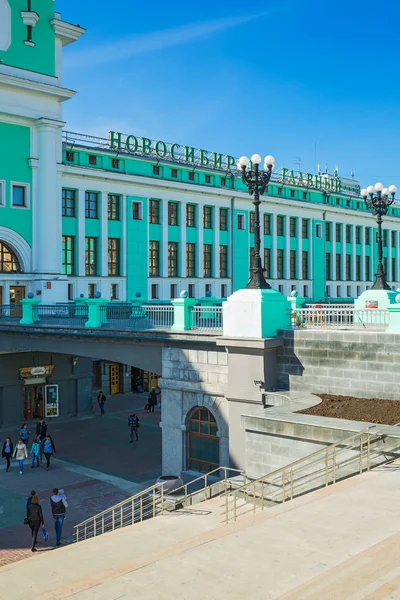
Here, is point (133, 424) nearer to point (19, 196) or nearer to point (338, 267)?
point (19, 196)

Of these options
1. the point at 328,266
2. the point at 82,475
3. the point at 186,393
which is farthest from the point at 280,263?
the point at 186,393

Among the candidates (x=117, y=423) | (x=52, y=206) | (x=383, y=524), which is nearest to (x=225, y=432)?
(x=383, y=524)

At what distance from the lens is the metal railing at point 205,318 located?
2089 centimetres

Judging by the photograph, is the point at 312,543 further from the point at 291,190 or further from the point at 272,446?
the point at 291,190

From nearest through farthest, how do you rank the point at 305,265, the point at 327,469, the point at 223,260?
the point at 327,469, the point at 223,260, the point at 305,265

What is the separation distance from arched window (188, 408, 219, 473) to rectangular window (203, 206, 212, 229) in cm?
3029

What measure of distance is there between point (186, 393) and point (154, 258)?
1044 inches

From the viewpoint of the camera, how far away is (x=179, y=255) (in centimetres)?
4816

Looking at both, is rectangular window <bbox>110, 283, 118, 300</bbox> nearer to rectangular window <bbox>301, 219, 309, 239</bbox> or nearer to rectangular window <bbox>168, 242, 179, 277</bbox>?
rectangular window <bbox>168, 242, 179, 277</bbox>

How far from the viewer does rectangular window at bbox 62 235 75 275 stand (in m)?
41.3

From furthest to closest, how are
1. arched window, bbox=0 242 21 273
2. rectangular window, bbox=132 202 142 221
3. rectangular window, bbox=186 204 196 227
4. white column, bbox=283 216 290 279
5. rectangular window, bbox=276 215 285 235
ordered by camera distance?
1. white column, bbox=283 216 290 279
2. rectangular window, bbox=276 215 285 235
3. rectangular window, bbox=186 204 196 227
4. rectangular window, bbox=132 202 142 221
5. arched window, bbox=0 242 21 273

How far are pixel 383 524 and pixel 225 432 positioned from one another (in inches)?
413

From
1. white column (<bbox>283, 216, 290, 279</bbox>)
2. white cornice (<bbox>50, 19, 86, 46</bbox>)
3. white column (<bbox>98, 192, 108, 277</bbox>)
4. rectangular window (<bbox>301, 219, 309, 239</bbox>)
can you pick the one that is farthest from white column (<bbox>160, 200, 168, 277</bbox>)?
rectangular window (<bbox>301, 219, 309, 239</bbox>)

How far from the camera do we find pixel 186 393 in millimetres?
21203
